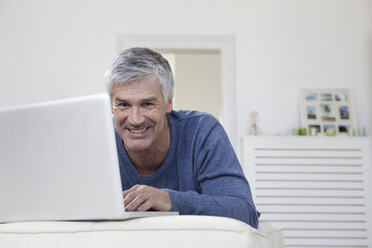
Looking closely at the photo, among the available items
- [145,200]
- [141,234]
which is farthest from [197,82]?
[141,234]

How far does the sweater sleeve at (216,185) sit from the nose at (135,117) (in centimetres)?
19

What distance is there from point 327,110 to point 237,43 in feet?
3.27

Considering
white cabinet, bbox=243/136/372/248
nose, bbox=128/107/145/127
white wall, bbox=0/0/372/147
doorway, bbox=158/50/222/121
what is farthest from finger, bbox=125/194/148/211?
doorway, bbox=158/50/222/121

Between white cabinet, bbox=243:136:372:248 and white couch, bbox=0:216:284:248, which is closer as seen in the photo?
white couch, bbox=0:216:284:248

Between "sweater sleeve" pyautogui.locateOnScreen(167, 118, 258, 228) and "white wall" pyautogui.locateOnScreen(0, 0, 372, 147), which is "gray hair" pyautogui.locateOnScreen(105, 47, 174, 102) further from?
"white wall" pyautogui.locateOnScreen(0, 0, 372, 147)

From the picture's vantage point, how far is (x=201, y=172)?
139cm

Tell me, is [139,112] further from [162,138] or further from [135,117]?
[162,138]

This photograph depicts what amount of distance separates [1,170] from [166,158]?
71cm

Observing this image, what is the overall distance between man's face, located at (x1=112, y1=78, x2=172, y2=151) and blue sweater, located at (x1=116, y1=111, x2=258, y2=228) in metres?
0.08

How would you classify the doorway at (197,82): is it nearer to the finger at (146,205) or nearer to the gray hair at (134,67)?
the gray hair at (134,67)

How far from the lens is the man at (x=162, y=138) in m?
1.32

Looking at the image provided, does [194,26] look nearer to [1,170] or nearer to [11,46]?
[11,46]

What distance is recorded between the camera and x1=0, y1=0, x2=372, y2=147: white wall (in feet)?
13.0

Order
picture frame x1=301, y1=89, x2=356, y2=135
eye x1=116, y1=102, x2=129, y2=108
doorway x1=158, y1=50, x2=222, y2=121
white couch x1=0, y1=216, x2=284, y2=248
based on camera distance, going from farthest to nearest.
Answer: doorway x1=158, y1=50, x2=222, y2=121
picture frame x1=301, y1=89, x2=356, y2=135
eye x1=116, y1=102, x2=129, y2=108
white couch x1=0, y1=216, x2=284, y2=248
